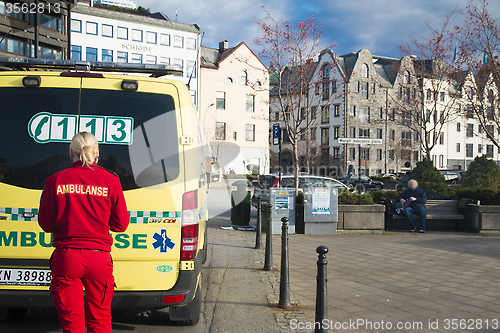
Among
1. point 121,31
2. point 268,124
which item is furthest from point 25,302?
point 268,124

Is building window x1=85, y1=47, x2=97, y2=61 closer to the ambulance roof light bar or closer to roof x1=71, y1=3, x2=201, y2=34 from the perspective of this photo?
roof x1=71, y1=3, x2=201, y2=34

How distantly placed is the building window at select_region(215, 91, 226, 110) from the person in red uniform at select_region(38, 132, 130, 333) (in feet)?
164

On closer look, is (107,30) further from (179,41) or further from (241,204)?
(241,204)

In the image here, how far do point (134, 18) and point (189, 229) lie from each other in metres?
49.0

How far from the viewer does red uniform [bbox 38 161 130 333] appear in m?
2.89

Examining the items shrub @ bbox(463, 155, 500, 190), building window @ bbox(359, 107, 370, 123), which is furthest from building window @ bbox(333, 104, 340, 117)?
shrub @ bbox(463, 155, 500, 190)

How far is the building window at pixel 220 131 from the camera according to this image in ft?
166

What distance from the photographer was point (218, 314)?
495 centimetres

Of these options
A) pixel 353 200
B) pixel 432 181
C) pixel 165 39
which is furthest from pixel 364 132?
pixel 353 200

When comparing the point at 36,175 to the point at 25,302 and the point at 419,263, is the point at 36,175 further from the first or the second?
the point at 419,263

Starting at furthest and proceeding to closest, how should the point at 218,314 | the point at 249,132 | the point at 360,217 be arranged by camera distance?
the point at 249,132
the point at 360,217
the point at 218,314

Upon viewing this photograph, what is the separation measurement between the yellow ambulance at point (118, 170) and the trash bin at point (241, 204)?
8.53m

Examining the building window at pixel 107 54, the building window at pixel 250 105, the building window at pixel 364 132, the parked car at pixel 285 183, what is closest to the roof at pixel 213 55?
the building window at pixel 250 105

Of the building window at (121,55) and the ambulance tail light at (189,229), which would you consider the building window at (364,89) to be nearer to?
the building window at (121,55)
